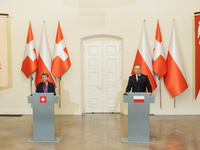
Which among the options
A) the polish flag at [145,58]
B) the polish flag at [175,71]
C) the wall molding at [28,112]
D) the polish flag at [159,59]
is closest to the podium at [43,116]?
the wall molding at [28,112]

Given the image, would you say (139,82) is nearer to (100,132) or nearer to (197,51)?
(100,132)

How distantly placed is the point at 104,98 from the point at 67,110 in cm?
120

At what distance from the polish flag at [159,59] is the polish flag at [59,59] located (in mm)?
2562

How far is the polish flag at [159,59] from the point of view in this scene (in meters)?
7.20

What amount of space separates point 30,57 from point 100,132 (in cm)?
325

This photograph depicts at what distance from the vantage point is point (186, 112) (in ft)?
24.4

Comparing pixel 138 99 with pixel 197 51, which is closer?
pixel 138 99

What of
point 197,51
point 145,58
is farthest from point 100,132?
point 197,51

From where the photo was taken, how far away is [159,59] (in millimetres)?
7199

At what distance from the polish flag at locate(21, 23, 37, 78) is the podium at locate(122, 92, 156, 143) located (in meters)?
3.64

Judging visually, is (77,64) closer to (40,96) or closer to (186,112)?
(40,96)

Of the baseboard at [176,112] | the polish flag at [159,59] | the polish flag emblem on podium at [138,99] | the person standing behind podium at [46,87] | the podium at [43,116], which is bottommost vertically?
the baseboard at [176,112]

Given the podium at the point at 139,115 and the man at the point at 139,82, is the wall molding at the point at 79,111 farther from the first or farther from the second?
the podium at the point at 139,115

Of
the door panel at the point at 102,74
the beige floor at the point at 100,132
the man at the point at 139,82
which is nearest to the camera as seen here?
the beige floor at the point at 100,132
